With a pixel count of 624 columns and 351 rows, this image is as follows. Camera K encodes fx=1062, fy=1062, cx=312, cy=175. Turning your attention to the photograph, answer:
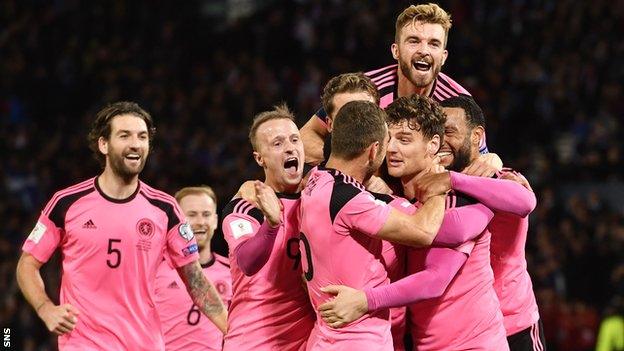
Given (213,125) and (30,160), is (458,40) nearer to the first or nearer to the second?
(213,125)

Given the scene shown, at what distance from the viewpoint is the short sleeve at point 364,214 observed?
15.7ft

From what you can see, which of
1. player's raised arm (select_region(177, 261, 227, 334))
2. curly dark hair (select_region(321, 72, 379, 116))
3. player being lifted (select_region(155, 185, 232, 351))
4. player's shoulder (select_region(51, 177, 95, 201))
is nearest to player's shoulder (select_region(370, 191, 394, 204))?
curly dark hair (select_region(321, 72, 379, 116))

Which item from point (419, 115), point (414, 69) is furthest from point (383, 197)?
point (414, 69)

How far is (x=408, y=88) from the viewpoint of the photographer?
21.3ft

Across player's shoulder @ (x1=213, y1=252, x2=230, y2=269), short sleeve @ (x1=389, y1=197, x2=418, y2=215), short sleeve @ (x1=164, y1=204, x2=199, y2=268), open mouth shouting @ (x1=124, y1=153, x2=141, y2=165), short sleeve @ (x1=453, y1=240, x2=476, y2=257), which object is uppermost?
open mouth shouting @ (x1=124, y1=153, x2=141, y2=165)

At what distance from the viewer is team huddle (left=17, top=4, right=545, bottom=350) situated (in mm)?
4930

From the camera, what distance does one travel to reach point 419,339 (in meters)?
5.25

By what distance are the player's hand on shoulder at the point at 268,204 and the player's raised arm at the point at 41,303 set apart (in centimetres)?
147

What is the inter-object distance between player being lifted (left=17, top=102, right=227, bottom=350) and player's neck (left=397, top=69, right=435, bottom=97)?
1.56m

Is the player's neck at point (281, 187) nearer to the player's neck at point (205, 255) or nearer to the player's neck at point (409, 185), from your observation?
the player's neck at point (409, 185)

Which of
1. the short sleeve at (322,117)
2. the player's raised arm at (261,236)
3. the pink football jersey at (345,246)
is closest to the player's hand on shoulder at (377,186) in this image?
the pink football jersey at (345,246)

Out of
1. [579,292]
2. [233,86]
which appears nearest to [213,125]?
[233,86]

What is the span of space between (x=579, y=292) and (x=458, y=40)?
4894mm

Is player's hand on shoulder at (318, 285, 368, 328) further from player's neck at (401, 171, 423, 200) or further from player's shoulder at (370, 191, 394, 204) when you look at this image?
player's neck at (401, 171, 423, 200)
